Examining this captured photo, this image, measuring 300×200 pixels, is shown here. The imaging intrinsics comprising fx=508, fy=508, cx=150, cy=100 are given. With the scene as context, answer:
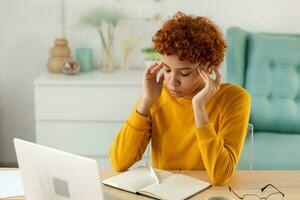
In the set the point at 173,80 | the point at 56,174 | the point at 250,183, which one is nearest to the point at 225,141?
the point at 250,183

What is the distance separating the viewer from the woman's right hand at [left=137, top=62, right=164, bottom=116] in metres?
1.89

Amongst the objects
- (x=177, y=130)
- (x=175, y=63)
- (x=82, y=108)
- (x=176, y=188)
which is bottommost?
(x=82, y=108)

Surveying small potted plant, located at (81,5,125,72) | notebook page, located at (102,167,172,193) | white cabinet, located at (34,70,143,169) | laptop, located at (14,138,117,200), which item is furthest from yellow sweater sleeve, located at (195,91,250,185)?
small potted plant, located at (81,5,125,72)

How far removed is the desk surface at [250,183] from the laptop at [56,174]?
232mm

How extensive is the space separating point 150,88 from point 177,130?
19cm

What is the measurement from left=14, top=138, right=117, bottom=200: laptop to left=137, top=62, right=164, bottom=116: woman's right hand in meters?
0.59

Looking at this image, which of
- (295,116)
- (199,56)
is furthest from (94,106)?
(199,56)

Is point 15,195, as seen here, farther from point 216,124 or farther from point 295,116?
point 295,116

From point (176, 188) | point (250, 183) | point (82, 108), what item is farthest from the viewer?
point (82, 108)

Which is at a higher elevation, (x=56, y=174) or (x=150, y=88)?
(x=150, y=88)

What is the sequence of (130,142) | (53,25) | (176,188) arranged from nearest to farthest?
1. (176,188)
2. (130,142)
3. (53,25)

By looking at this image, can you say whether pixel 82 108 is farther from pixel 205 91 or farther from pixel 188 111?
pixel 205 91

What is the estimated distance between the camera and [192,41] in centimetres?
178

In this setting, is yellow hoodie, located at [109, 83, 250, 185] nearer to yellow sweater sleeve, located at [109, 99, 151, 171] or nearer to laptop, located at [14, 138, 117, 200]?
yellow sweater sleeve, located at [109, 99, 151, 171]
